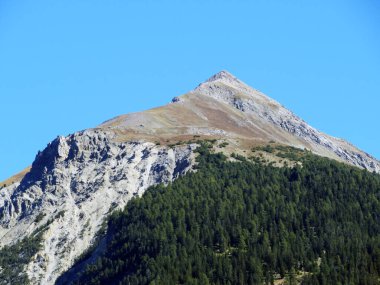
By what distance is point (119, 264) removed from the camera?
18538 centimetres

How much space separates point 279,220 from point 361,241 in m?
24.0

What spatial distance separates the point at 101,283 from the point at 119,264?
6.46 meters

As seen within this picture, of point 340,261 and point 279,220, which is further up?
point 279,220

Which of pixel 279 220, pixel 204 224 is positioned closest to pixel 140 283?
pixel 204 224

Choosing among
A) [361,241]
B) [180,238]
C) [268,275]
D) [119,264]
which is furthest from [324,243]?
[119,264]

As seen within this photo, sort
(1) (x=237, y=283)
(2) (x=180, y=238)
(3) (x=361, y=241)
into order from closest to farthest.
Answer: (1) (x=237, y=283), (3) (x=361, y=241), (2) (x=180, y=238)

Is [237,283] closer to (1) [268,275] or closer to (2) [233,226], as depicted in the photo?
(1) [268,275]

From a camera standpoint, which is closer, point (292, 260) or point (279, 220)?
point (292, 260)

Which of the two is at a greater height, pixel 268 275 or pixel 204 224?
pixel 204 224

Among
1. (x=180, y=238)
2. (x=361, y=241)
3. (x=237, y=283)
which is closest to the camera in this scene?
(x=237, y=283)

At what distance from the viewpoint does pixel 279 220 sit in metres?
194

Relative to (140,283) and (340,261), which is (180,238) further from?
(340,261)

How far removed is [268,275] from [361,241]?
27.2 metres

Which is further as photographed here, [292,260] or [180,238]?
[180,238]
